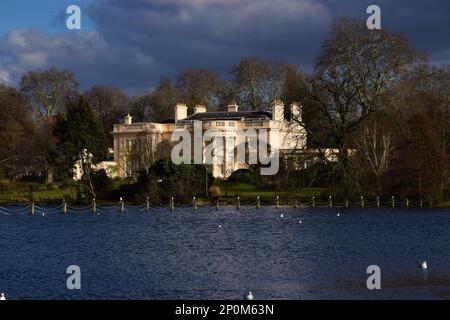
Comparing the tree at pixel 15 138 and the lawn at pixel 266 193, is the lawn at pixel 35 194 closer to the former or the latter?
the tree at pixel 15 138

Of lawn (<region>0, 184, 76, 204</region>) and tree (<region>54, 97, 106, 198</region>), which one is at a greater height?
tree (<region>54, 97, 106, 198</region>)

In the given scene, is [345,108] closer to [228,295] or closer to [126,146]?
[126,146]

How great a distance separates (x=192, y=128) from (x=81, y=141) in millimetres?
24087

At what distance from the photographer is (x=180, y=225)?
46969 millimetres

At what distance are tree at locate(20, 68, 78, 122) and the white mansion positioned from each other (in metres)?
14.5

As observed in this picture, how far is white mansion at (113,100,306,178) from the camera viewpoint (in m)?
87.6

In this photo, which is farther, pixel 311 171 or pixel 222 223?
pixel 311 171

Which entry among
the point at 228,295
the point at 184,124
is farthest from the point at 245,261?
the point at 184,124
